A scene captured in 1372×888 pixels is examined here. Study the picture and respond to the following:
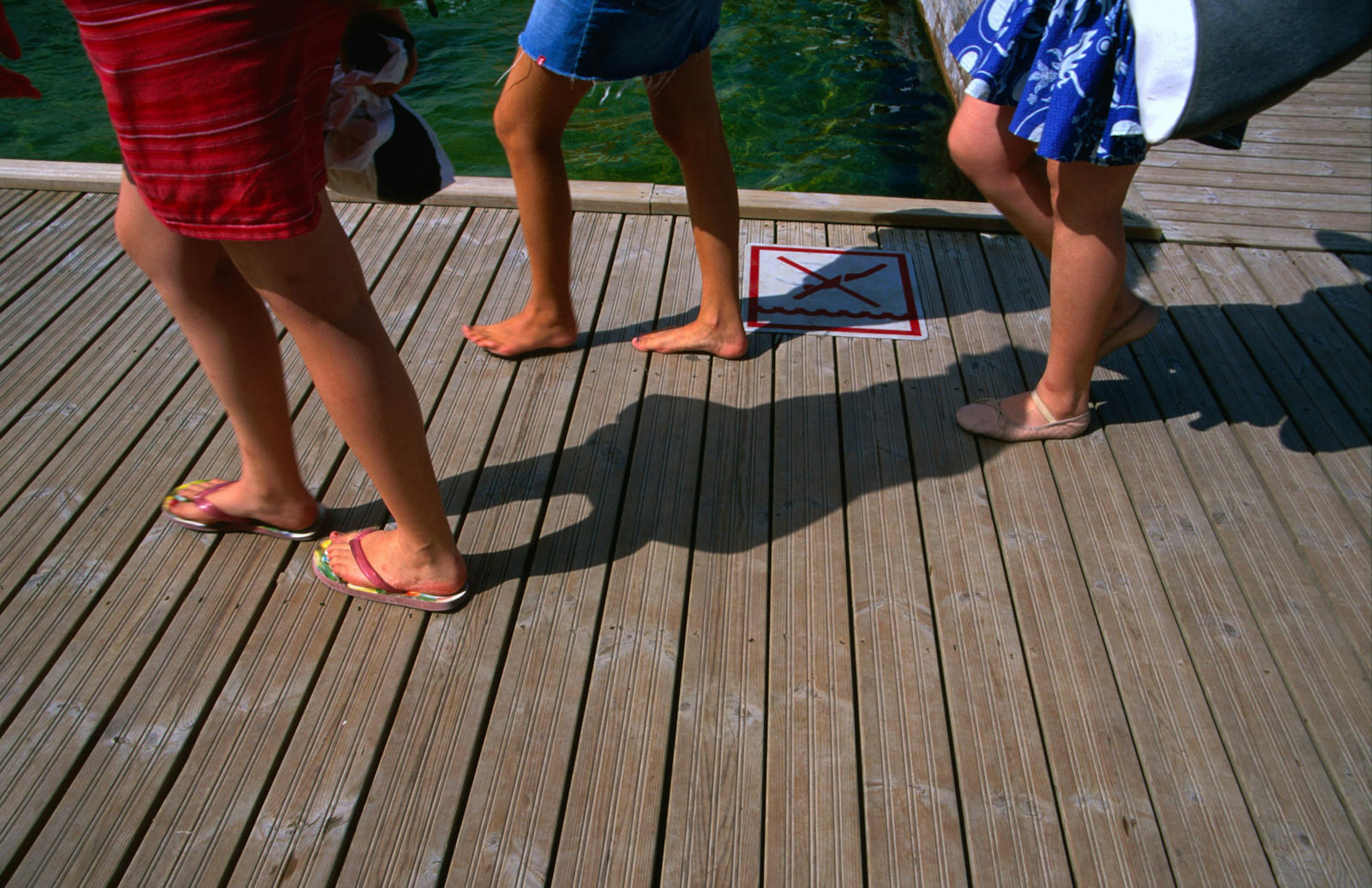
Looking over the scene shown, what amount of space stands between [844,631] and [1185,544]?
684 mm

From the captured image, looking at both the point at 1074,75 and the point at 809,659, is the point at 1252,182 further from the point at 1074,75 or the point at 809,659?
the point at 809,659

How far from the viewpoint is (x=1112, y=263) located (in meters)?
1.73

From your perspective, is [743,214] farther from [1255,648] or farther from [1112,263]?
[1255,648]

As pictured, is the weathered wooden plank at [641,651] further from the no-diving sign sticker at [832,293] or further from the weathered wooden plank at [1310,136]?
the weathered wooden plank at [1310,136]

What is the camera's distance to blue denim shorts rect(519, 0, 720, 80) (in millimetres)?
1678

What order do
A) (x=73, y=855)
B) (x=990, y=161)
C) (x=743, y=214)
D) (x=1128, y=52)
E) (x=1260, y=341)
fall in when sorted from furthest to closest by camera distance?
(x=743, y=214) < (x=1260, y=341) < (x=990, y=161) < (x=1128, y=52) < (x=73, y=855)

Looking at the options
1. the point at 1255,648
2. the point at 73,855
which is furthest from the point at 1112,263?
the point at 73,855

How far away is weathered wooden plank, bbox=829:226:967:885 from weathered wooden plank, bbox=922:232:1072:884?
2cm

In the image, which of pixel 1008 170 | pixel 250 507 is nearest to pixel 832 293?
pixel 1008 170

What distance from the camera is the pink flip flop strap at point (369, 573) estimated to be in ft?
5.09

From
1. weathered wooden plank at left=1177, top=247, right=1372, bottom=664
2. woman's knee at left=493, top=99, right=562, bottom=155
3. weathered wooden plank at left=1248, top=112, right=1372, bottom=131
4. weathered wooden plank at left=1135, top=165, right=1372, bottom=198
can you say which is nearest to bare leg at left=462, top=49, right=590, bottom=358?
woman's knee at left=493, top=99, right=562, bottom=155

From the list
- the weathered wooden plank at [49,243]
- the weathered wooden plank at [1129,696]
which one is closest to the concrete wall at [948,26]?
the weathered wooden plank at [1129,696]

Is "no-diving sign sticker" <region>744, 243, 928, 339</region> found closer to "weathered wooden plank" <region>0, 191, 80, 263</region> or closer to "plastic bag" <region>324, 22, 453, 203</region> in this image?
"plastic bag" <region>324, 22, 453, 203</region>

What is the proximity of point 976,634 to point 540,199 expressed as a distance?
3.98ft
